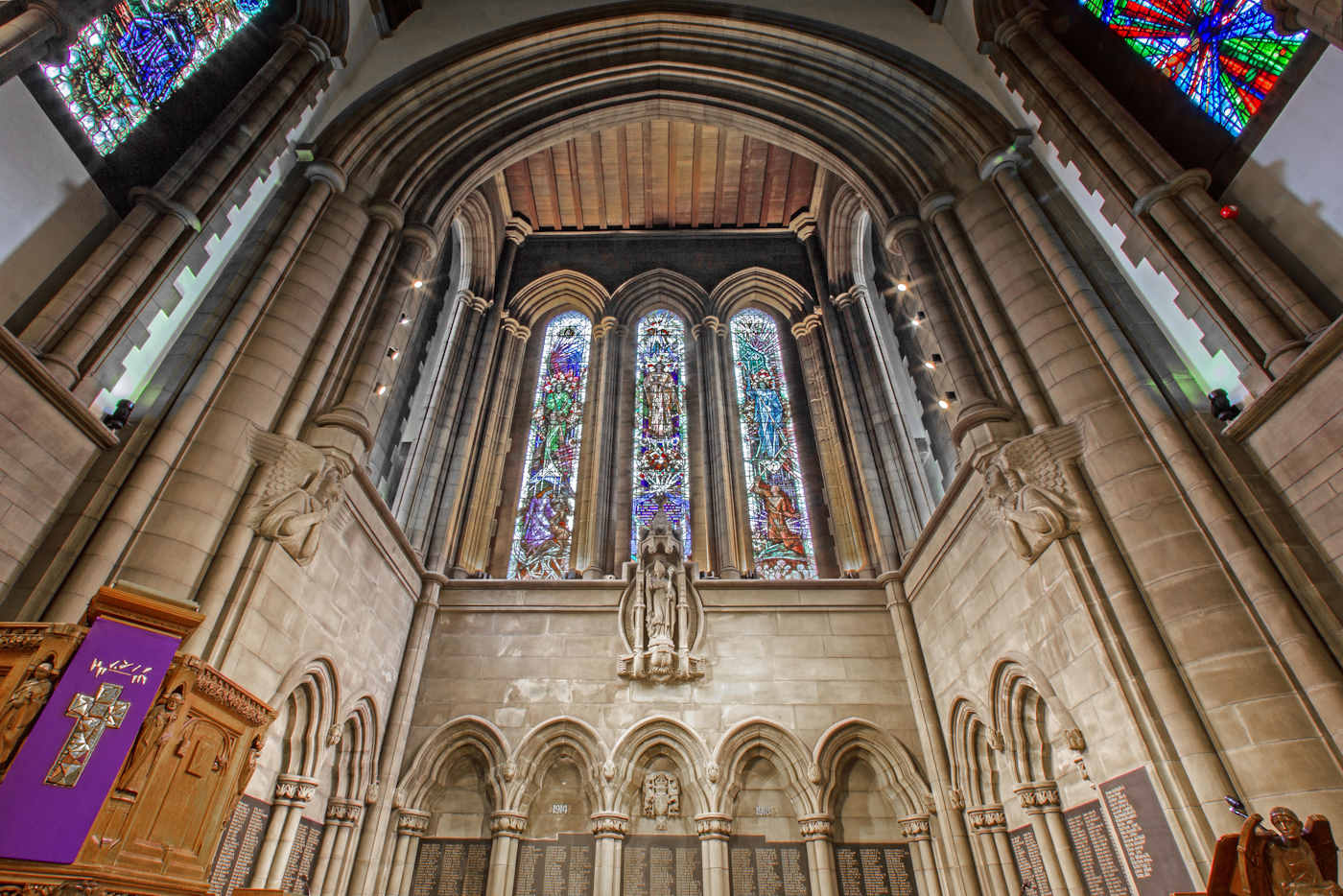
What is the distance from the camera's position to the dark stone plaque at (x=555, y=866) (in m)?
6.61

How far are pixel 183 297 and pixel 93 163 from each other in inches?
41.7

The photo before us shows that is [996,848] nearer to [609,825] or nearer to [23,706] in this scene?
[609,825]

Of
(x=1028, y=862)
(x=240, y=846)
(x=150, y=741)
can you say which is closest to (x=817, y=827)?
(x=1028, y=862)

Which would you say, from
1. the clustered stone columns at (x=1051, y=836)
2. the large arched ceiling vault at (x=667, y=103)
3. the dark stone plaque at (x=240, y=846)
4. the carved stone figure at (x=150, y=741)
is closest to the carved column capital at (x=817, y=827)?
the clustered stone columns at (x=1051, y=836)

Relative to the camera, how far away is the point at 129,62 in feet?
17.7

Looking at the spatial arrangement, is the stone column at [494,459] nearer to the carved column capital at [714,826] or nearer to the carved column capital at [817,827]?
the carved column capital at [714,826]

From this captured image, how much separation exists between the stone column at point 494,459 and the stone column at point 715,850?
4165 mm

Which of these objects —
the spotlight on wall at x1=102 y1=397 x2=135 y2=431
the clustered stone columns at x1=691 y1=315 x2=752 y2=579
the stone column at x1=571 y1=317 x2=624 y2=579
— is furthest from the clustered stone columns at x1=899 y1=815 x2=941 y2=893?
the spotlight on wall at x1=102 y1=397 x2=135 y2=431

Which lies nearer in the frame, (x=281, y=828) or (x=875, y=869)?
(x=281, y=828)

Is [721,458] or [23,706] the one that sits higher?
[721,458]

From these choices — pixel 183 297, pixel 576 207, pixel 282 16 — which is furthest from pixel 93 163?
pixel 576 207

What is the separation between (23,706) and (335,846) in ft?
14.3

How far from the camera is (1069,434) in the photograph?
16.8ft

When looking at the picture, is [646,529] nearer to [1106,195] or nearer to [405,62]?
[1106,195]
